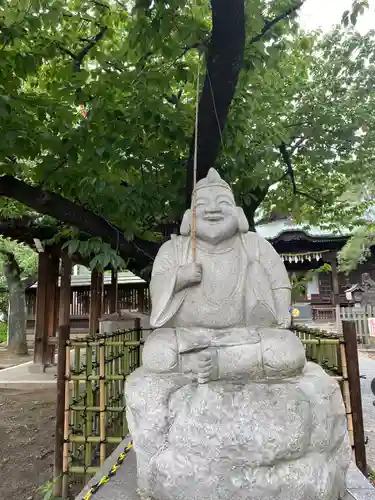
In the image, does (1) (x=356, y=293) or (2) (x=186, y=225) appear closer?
(2) (x=186, y=225)

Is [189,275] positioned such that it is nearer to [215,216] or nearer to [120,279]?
[215,216]

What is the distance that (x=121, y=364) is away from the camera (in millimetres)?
4816

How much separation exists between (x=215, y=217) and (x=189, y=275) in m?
0.50

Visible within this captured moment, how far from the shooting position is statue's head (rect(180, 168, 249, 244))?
292cm

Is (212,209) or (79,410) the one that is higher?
(212,209)

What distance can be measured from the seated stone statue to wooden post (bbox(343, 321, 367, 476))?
101cm

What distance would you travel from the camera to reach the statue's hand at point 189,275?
8.91 ft

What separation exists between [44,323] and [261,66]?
8839mm

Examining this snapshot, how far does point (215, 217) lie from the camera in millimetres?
2930

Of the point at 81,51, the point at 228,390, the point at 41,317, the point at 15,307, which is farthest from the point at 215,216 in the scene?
the point at 15,307

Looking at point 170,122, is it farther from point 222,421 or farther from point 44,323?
point 44,323

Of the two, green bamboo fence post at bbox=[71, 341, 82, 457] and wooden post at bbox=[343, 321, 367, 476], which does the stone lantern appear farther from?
green bamboo fence post at bbox=[71, 341, 82, 457]

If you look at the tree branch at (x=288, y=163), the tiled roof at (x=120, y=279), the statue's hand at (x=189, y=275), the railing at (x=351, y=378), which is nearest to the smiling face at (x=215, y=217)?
the statue's hand at (x=189, y=275)

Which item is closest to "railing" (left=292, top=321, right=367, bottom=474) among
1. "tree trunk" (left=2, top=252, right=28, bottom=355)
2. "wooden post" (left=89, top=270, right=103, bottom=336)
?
"wooden post" (left=89, top=270, right=103, bottom=336)
